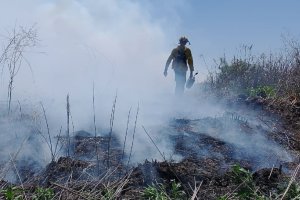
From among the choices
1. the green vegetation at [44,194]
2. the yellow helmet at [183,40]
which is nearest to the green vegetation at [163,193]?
the green vegetation at [44,194]

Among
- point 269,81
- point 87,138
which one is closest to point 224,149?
point 87,138

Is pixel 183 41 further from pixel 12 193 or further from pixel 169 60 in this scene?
pixel 12 193

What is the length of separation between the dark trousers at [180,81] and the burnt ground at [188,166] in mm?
2798

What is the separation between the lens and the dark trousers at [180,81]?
35.6ft

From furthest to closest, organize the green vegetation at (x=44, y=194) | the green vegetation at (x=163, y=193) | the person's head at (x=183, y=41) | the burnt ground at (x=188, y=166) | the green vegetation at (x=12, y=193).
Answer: the person's head at (x=183, y=41) → the burnt ground at (x=188, y=166) → the green vegetation at (x=163, y=193) → the green vegetation at (x=44, y=194) → the green vegetation at (x=12, y=193)

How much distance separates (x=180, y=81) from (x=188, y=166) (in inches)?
248

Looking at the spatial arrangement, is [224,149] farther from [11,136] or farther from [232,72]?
[232,72]

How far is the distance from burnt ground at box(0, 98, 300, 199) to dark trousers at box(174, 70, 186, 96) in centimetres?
280

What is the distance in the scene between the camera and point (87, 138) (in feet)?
19.8

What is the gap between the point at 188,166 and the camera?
4.81m

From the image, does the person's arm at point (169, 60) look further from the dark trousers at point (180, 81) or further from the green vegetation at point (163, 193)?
the green vegetation at point (163, 193)

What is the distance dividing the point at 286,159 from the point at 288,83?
4.76 meters

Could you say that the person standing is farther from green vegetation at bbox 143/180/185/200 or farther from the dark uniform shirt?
green vegetation at bbox 143/180/185/200

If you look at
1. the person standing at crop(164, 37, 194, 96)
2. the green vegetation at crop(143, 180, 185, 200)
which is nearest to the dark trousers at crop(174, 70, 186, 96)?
the person standing at crop(164, 37, 194, 96)
